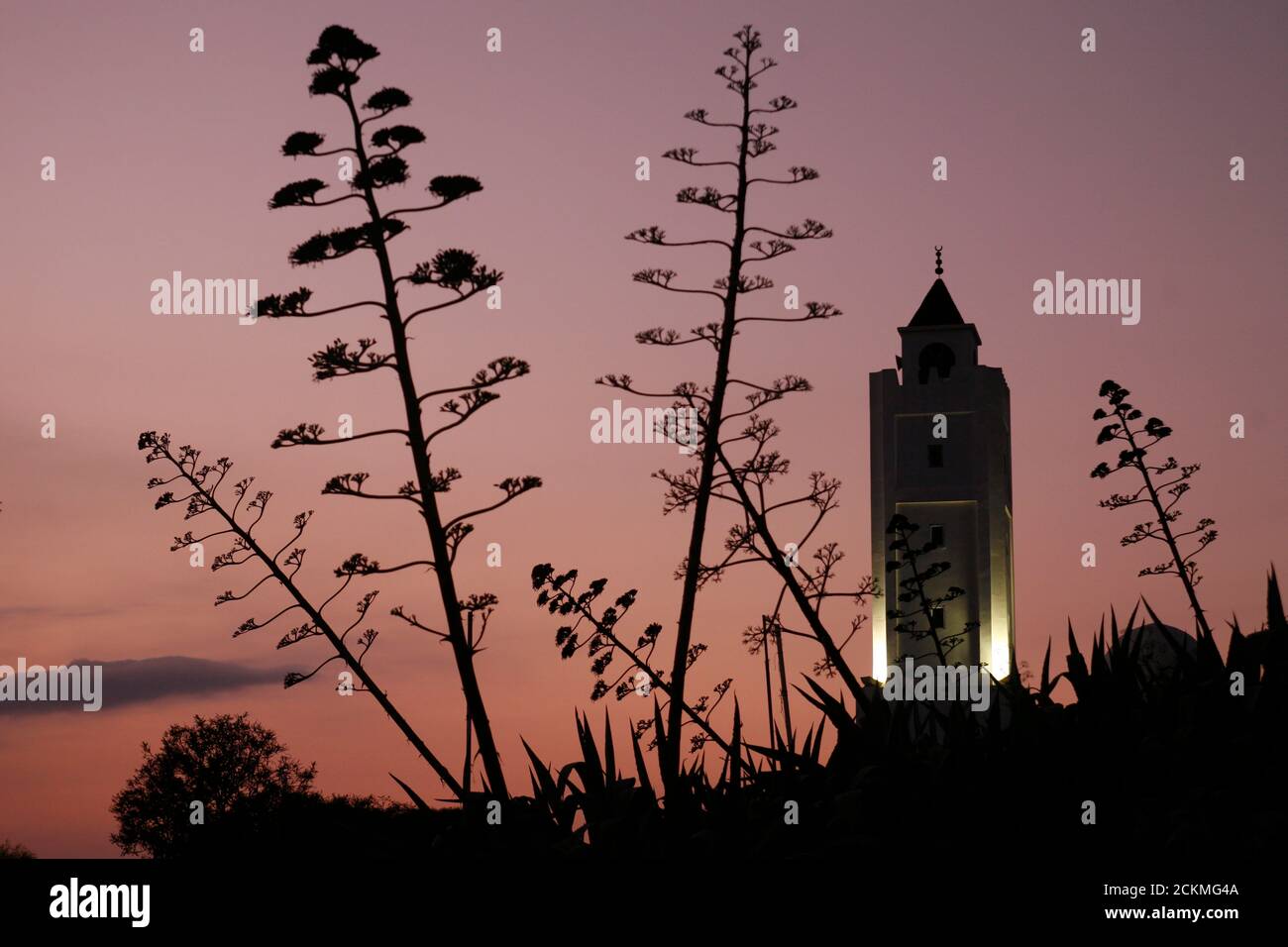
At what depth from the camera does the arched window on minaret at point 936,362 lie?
47312mm

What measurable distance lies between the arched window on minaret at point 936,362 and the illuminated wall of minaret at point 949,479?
3cm

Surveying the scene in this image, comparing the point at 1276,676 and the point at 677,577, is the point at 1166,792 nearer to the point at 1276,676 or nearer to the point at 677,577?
the point at 1276,676

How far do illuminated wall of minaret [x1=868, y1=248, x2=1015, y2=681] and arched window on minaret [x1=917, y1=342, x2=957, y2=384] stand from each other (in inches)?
1.3

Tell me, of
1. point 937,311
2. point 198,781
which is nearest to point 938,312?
point 937,311

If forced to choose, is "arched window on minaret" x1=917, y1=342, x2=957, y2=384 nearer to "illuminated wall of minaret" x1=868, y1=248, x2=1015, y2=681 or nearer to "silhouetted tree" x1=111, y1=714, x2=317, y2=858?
"illuminated wall of minaret" x1=868, y1=248, x2=1015, y2=681

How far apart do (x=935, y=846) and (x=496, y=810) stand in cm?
259

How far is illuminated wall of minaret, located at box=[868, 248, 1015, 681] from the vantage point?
147 ft

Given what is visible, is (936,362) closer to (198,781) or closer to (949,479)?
(949,479)

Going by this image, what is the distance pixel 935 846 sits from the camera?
714 centimetres

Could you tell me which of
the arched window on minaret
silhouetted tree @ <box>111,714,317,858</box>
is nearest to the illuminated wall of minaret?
the arched window on minaret

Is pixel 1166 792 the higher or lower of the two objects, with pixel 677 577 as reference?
lower
